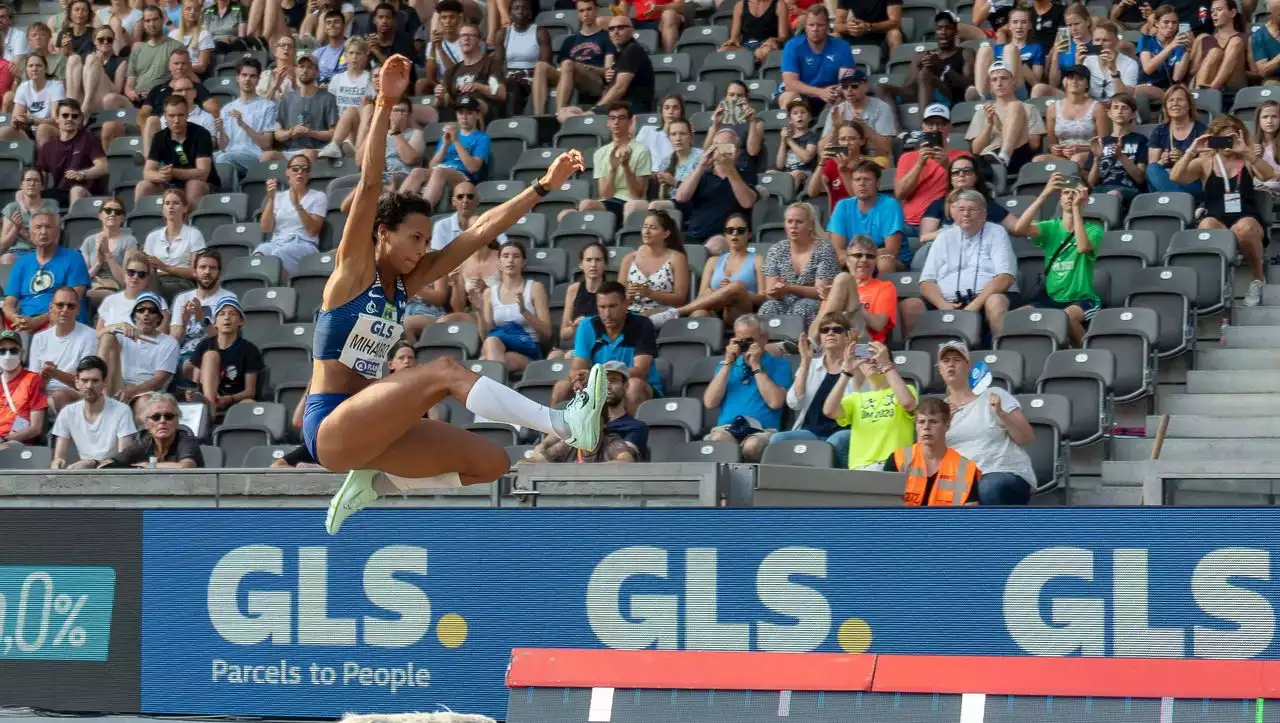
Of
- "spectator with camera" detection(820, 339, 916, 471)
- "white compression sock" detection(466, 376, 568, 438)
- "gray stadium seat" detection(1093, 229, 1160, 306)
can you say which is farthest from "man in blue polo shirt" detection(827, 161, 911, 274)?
"white compression sock" detection(466, 376, 568, 438)

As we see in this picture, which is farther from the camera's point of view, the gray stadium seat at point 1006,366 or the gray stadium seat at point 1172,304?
the gray stadium seat at point 1172,304

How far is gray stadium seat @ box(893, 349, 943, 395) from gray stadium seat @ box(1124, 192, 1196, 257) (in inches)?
80.4

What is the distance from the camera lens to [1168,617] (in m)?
7.74

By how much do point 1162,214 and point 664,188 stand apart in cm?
411

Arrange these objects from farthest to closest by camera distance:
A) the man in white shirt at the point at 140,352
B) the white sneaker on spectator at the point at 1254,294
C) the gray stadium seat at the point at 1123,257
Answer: the man in white shirt at the point at 140,352
the white sneaker on spectator at the point at 1254,294
the gray stadium seat at the point at 1123,257

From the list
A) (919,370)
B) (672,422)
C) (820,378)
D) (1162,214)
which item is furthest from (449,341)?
(1162,214)

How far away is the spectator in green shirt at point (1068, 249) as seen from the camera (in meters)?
11.8

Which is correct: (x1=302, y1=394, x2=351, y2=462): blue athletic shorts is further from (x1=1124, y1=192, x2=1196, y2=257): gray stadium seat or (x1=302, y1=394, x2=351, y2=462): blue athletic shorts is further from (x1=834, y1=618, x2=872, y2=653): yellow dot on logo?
(x1=1124, y1=192, x2=1196, y2=257): gray stadium seat

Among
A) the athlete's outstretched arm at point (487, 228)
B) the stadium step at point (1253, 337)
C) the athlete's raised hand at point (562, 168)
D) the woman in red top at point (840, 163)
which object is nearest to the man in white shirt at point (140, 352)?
the woman in red top at point (840, 163)

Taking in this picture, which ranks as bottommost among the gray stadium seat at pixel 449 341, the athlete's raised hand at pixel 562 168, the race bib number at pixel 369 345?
the gray stadium seat at pixel 449 341

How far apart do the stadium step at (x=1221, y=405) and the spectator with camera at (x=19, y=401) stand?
8.26 m

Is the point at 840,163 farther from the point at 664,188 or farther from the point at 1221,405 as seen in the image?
the point at 1221,405

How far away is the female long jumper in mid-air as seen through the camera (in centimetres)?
678

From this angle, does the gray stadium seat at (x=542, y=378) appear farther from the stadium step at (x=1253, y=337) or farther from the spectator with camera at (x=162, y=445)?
the stadium step at (x=1253, y=337)
